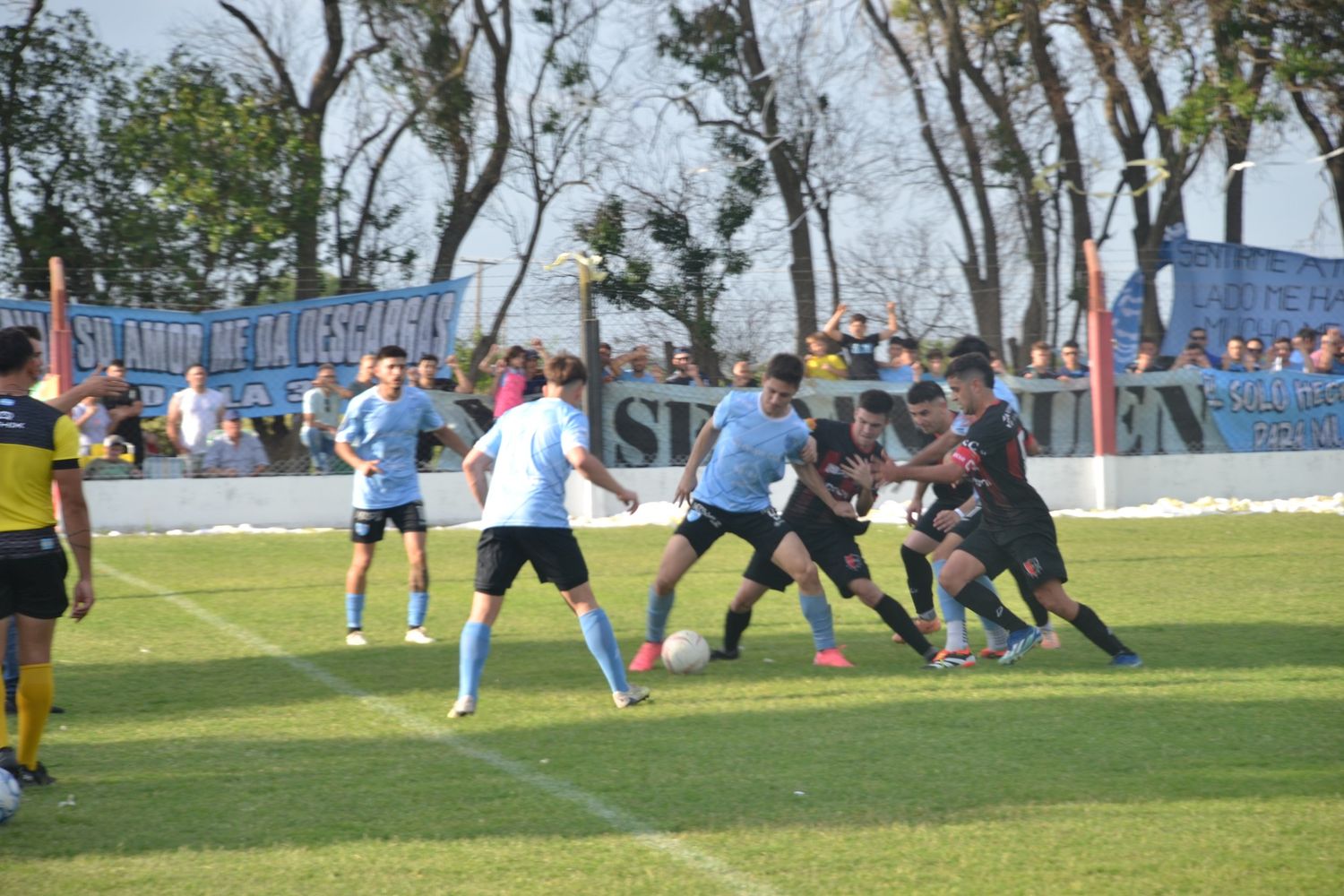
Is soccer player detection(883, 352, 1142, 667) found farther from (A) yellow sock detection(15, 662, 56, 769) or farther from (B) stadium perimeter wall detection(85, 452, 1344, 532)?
(B) stadium perimeter wall detection(85, 452, 1344, 532)

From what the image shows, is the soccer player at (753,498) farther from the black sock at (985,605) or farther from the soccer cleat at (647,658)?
the black sock at (985,605)

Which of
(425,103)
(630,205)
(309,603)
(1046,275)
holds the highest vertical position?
(425,103)

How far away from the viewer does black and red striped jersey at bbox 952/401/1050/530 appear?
26.1 feet

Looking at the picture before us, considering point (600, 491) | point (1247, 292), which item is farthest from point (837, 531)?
point (1247, 292)

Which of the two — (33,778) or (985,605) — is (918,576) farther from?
(33,778)

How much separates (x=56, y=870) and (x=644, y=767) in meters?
2.31

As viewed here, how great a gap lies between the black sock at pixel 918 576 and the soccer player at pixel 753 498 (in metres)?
1.05

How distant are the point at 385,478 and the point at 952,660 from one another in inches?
154

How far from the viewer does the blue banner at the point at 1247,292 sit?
19438 millimetres

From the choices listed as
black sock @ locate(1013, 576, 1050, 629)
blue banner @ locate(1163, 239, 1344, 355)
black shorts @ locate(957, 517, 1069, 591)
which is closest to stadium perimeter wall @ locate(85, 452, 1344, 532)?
blue banner @ locate(1163, 239, 1344, 355)

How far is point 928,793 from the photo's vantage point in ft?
18.1

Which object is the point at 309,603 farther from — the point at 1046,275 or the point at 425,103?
the point at 425,103

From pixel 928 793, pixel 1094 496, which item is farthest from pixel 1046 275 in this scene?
pixel 928 793

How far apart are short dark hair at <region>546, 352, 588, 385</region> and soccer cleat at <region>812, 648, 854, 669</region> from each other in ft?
8.13
